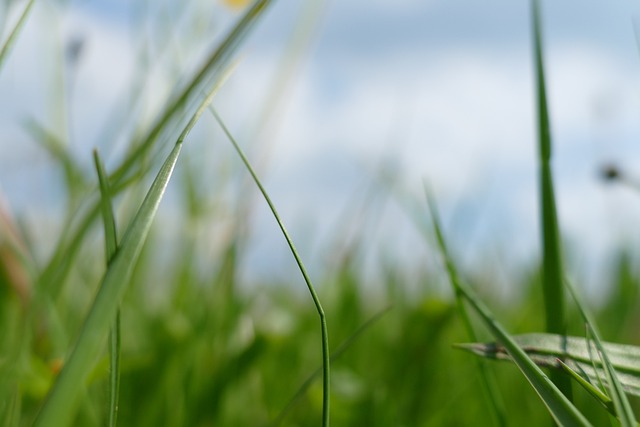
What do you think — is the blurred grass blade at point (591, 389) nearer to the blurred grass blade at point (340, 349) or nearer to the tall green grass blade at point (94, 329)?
the blurred grass blade at point (340, 349)

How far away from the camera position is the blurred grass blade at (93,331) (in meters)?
0.23

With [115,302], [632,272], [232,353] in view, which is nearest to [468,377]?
[232,353]

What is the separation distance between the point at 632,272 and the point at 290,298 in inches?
35.8

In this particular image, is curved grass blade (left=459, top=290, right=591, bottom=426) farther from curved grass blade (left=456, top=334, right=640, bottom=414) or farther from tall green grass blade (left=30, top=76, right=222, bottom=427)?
tall green grass blade (left=30, top=76, right=222, bottom=427)

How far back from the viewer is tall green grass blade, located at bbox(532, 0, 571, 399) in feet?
1.33

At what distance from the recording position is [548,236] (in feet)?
1.35

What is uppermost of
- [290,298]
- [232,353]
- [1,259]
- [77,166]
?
[77,166]

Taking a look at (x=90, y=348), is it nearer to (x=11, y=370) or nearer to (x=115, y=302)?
(x=115, y=302)

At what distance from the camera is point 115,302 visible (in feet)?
0.80

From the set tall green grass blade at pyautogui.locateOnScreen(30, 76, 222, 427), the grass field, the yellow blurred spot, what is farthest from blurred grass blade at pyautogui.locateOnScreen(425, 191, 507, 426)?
the yellow blurred spot

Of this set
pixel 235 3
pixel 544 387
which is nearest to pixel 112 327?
pixel 544 387

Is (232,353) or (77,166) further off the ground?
(77,166)

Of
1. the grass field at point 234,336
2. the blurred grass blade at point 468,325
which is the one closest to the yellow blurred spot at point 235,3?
the grass field at point 234,336

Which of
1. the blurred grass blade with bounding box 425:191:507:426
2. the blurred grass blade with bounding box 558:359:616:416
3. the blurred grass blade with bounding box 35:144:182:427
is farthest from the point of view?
the blurred grass blade with bounding box 425:191:507:426
